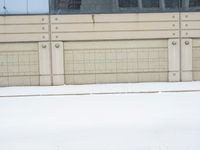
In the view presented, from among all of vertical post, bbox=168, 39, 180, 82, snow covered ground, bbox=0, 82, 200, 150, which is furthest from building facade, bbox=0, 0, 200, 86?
snow covered ground, bbox=0, 82, 200, 150

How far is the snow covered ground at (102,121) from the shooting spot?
22.7 feet

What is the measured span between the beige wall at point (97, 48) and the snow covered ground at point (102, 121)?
404cm

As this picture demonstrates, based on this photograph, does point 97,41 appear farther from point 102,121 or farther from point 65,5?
point 102,121

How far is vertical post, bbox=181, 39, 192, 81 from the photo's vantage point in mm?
18922

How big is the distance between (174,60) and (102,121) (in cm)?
1055

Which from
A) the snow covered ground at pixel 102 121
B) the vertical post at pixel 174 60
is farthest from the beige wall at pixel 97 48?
the snow covered ground at pixel 102 121

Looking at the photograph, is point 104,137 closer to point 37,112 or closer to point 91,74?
point 37,112

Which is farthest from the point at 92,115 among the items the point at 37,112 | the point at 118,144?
the point at 118,144

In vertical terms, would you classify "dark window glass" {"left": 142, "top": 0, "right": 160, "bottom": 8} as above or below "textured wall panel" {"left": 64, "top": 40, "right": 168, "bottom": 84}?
above

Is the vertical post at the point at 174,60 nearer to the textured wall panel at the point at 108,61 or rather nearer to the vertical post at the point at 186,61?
the vertical post at the point at 186,61

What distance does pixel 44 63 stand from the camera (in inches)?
736

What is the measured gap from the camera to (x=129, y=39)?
18.8 meters

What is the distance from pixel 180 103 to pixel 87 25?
8.05 meters

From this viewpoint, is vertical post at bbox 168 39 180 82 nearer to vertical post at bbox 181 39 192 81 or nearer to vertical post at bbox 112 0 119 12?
vertical post at bbox 181 39 192 81
